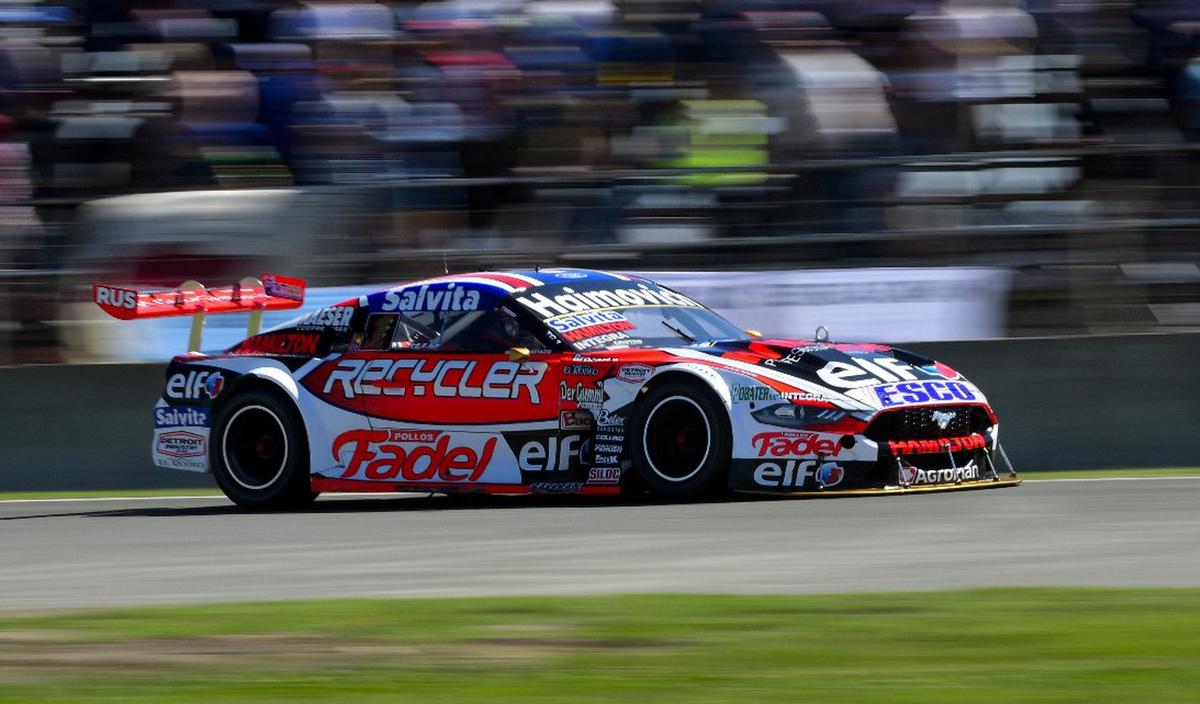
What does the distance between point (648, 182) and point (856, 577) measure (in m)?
5.80

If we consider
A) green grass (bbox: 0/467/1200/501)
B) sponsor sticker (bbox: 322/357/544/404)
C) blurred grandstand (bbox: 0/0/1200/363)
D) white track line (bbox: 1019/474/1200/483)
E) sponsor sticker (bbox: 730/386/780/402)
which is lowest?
green grass (bbox: 0/467/1200/501)

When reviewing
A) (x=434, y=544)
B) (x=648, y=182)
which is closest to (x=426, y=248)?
(x=648, y=182)

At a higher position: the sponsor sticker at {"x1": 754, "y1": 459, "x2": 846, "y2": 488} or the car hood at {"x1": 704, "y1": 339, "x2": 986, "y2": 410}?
the car hood at {"x1": 704, "y1": 339, "x2": 986, "y2": 410}

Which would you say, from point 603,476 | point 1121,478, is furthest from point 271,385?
point 1121,478

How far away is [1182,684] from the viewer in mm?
4188

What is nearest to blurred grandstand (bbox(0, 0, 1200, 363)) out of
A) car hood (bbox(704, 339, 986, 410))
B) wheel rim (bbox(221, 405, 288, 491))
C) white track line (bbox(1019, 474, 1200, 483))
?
white track line (bbox(1019, 474, 1200, 483))

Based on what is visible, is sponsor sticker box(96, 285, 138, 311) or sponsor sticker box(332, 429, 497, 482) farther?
sponsor sticker box(96, 285, 138, 311)

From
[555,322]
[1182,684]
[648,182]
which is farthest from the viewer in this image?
[648,182]

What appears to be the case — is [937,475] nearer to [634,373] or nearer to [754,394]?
[754,394]

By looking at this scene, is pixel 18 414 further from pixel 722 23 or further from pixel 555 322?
pixel 722 23

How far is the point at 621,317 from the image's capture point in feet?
32.1

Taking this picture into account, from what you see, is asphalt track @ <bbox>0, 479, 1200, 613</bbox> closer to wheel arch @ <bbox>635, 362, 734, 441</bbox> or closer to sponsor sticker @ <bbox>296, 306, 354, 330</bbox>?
wheel arch @ <bbox>635, 362, 734, 441</bbox>

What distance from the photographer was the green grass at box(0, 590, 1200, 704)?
431 cm

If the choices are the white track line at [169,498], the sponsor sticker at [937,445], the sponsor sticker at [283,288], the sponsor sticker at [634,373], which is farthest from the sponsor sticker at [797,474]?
the sponsor sticker at [283,288]
